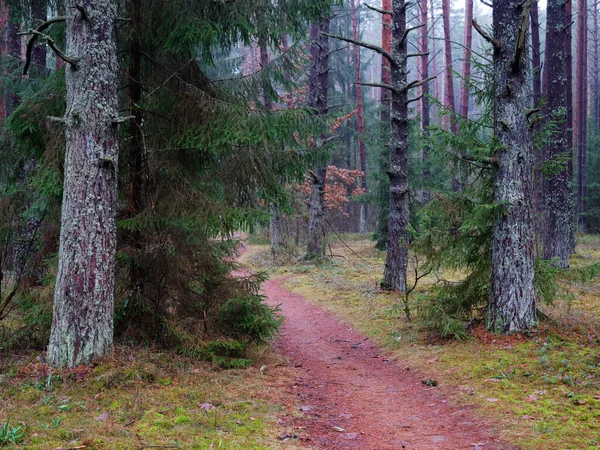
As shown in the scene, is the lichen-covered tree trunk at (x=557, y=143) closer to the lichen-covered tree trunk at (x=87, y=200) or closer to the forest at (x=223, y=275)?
the forest at (x=223, y=275)

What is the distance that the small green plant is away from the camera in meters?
4.14

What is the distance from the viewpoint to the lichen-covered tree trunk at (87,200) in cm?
603

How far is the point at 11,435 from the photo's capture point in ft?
13.9

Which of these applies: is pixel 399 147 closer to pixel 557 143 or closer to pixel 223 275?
pixel 557 143

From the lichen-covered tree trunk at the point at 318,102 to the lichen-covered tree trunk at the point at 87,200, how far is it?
11874mm

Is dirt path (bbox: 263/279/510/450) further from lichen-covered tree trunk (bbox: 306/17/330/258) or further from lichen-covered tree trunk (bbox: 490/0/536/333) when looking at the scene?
lichen-covered tree trunk (bbox: 306/17/330/258)

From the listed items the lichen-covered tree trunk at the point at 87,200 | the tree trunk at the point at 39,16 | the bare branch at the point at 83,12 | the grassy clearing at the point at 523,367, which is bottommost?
the grassy clearing at the point at 523,367

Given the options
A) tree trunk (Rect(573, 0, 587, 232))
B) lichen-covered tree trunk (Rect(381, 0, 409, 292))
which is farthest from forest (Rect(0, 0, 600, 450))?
tree trunk (Rect(573, 0, 587, 232))

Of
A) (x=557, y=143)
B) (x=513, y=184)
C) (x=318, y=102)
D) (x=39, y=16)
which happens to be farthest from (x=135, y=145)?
(x=557, y=143)

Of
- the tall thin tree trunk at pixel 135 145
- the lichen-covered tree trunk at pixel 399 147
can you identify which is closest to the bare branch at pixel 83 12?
the tall thin tree trunk at pixel 135 145

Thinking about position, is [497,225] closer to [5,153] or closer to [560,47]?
[5,153]

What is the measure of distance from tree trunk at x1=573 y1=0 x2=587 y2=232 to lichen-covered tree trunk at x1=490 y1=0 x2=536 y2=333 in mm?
23591

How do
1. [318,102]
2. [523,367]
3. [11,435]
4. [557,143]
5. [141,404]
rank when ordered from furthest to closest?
1. [318,102]
2. [557,143]
3. [523,367]
4. [141,404]
5. [11,435]

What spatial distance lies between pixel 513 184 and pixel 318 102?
38.2ft
